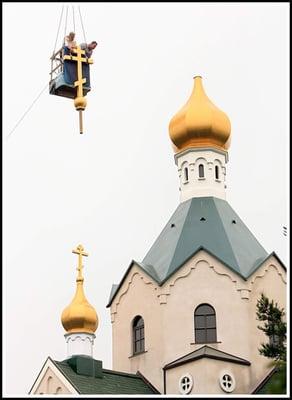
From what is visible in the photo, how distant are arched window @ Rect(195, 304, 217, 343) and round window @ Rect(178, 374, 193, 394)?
0.90 m

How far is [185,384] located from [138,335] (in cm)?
211

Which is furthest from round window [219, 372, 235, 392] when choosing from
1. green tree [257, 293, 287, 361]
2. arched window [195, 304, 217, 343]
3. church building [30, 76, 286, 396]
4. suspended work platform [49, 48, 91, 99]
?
suspended work platform [49, 48, 91, 99]

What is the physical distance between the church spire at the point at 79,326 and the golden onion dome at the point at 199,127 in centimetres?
525

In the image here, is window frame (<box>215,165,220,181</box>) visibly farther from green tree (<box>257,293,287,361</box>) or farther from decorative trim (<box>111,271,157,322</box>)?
green tree (<box>257,293,287,361</box>)

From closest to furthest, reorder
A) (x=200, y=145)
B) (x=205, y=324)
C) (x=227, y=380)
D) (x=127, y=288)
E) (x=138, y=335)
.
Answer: (x=227, y=380) → (x=205, y=324) → (x=138, y=335) → (x=127, y=288) → (x=200, y=145)

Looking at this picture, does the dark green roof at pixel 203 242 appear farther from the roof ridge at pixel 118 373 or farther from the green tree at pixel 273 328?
the green tree at pixel 273 328

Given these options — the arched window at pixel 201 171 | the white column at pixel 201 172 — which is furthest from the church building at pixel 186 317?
the arched window at pixel 201 171

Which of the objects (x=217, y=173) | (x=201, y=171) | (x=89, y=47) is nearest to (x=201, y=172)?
(x=201, y=171)

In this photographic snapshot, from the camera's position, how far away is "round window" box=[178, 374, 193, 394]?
23.0 meters

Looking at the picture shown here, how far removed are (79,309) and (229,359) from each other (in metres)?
3.68

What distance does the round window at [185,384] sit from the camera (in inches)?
906

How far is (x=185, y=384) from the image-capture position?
23094 millimetres

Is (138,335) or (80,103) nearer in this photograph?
(80,103)

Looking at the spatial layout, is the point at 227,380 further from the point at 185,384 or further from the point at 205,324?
the point at 205,324
